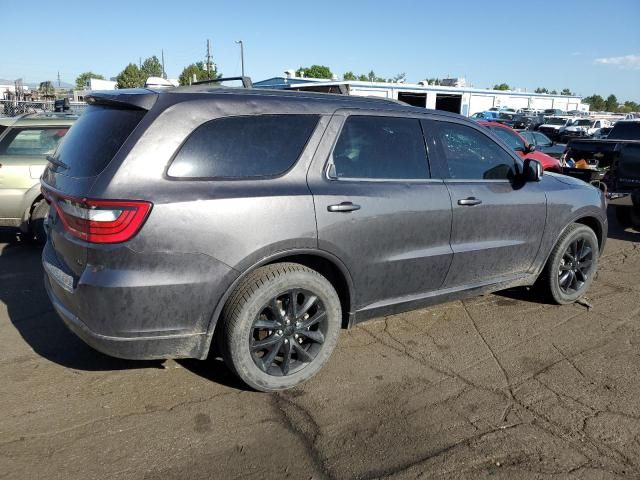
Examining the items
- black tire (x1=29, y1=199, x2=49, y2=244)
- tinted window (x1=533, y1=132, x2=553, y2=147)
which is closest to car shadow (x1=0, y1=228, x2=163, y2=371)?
black tire (x1=29, y1=199, x2=49, y2=244)

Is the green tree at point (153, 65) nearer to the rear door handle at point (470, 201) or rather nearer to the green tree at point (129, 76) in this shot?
the green tree at point (129, 76)

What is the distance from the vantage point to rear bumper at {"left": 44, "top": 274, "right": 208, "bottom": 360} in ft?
9.51

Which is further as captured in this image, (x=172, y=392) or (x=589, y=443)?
(x=172, y=392)

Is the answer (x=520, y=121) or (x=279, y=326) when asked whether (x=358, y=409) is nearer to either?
(x=279, y=326)

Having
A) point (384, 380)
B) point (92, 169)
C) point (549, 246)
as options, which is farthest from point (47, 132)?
point (549, 246)

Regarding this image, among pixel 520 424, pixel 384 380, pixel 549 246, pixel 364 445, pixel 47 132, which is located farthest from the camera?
pixel 47 132

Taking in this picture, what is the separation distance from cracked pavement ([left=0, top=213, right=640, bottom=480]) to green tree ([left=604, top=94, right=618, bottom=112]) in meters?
120

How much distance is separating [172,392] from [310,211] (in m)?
1.43

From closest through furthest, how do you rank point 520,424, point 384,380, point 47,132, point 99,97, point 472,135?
1. point 520,424
2. point 99,97
3. point 384,380
4. point 472,135
5. point 47,132

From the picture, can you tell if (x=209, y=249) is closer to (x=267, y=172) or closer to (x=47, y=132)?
(x=267, y=172)

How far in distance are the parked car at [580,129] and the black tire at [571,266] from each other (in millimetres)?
26302

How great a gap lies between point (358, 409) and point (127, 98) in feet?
7.46

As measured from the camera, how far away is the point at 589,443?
9.50 ft

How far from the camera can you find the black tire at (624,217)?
8.83 m
